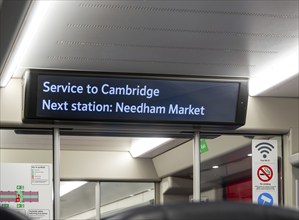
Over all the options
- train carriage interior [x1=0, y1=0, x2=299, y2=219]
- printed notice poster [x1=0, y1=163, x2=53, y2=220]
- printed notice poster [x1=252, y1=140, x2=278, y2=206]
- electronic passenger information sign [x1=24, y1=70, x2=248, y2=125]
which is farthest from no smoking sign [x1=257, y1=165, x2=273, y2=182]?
printed notice poster [x1=0, y1=163, x2=53, y2=220]

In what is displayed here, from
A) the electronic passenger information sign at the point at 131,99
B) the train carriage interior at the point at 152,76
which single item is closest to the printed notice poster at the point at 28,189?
the train carriage interior at the point at 152,76

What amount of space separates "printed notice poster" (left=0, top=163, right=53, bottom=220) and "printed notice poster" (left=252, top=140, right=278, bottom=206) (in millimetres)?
2034

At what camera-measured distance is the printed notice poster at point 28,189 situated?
5.58m

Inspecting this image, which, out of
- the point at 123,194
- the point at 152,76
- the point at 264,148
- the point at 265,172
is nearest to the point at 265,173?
the point at 265,172

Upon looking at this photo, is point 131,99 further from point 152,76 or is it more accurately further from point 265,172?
point 265,172

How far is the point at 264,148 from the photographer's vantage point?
6223mm

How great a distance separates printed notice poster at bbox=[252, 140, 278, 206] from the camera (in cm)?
614

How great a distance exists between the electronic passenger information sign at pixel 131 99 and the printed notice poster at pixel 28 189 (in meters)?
0.68

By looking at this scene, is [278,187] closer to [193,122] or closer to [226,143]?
[226,143]

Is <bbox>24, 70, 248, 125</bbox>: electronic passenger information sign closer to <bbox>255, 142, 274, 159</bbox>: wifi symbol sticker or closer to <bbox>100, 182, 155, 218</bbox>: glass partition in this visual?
<bbox>255, 142, 274, 159</bbox>: wifi symbol sticker

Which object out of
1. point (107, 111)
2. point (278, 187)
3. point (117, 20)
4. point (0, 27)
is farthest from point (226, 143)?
point (0, 27)

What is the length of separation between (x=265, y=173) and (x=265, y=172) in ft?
0.03

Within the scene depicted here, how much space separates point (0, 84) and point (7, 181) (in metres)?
0.88

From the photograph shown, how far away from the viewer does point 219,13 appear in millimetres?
4012
